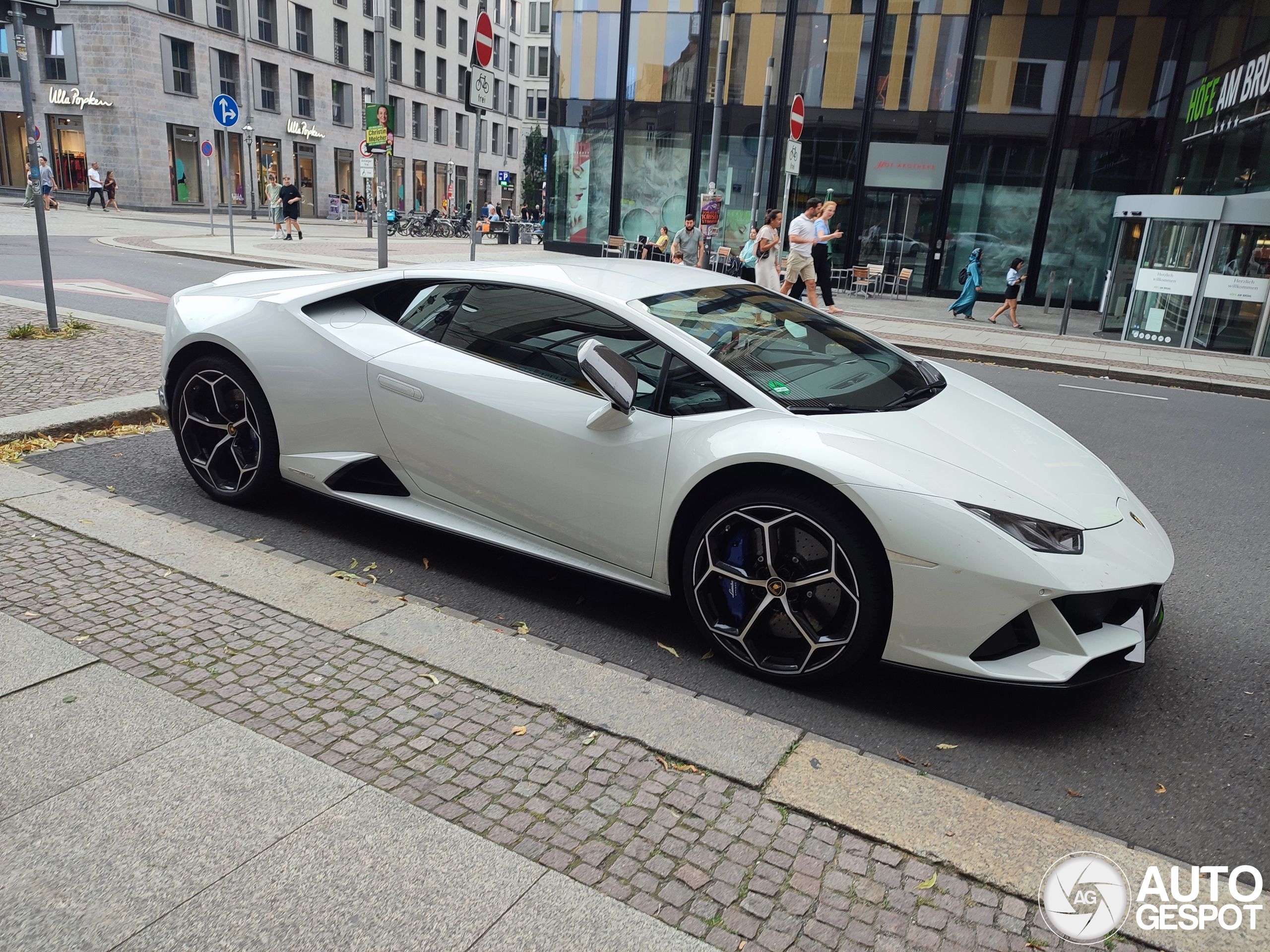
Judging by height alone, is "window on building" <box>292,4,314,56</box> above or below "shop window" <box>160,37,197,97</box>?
above

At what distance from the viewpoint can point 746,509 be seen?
3.22 meters

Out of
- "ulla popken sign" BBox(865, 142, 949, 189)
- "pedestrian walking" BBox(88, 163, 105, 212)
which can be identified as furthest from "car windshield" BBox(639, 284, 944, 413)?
"pedestrian walking" BBox(88, 163, 105, 212)

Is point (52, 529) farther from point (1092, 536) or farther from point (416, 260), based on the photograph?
point (416, 260)

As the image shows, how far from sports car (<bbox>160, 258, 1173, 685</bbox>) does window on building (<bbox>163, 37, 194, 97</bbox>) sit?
148 feet

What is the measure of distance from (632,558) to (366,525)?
1815 mm

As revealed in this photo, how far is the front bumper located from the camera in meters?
2.88

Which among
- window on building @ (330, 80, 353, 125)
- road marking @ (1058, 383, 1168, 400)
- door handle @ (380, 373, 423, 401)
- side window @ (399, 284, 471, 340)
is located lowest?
road marking @ (1058, 383, 1168, 400)

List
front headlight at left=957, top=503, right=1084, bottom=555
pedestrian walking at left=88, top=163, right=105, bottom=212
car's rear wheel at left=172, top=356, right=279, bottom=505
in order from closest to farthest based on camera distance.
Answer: front headlight at left=957, top=503, right=1084, bottom=555, car's rear wheel at left=172, top=356, right=279, bottom=505, pedestrian walking at left=88, top=163, right=105, bottom=212

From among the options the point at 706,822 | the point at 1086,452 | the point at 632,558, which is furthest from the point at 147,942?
the point at 1086,452

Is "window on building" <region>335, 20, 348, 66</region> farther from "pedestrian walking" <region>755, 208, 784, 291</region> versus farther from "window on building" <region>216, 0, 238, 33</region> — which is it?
"pedestrian walking" <region>755, 208, 784, 291</region>

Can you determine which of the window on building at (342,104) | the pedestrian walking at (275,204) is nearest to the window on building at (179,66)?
the pedestrian walking at (275,204)

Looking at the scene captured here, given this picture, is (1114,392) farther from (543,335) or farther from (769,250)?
(543,335)

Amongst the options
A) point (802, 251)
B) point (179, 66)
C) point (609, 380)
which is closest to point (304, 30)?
point (179, 66)

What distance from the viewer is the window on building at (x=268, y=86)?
47844 millimetres
